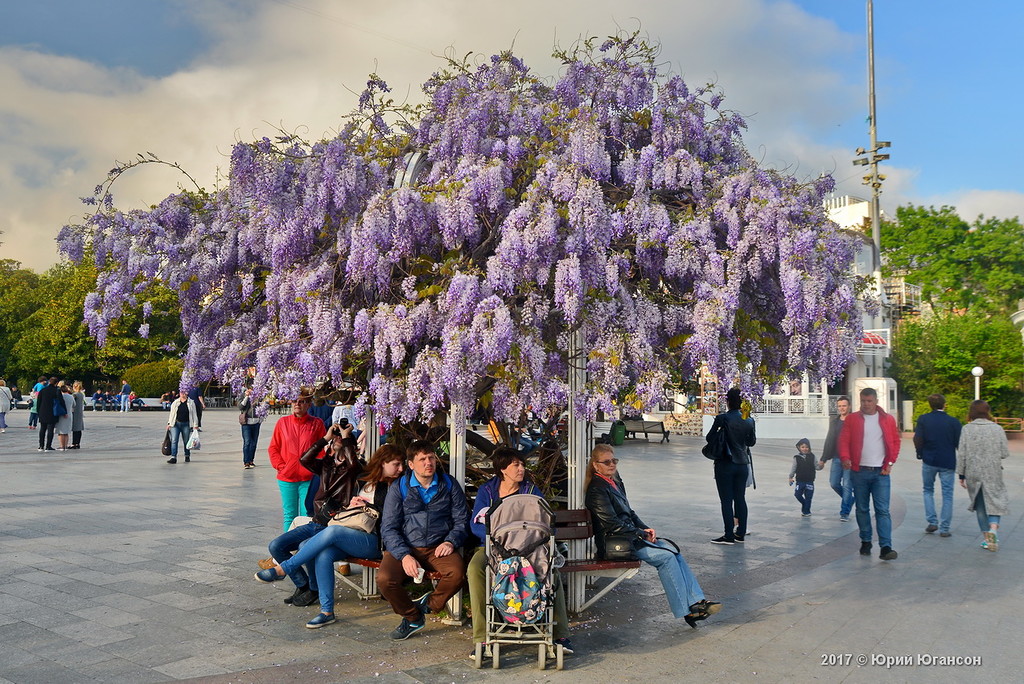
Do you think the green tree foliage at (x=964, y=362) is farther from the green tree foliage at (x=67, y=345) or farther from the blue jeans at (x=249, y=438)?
the green tree foliage at (x=67, y=345)

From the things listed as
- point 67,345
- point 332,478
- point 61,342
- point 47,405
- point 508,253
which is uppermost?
point 61,342

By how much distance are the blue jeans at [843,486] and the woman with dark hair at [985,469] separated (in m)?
2.13

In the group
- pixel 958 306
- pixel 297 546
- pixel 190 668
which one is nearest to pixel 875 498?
pixel 297 546

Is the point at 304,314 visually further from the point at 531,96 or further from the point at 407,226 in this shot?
the point at 531,96

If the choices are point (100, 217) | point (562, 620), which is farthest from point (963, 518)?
point (100, 217)

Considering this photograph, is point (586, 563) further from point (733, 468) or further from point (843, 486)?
point (843, 486)

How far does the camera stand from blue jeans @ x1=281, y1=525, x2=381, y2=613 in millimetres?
6484

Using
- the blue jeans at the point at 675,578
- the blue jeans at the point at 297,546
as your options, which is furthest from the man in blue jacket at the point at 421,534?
the blue jeans at the point at 675,578

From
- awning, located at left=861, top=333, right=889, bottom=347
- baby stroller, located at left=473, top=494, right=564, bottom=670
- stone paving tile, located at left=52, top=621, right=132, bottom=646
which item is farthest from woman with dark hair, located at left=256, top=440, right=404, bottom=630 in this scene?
awning, located at left=861, top=333, right=889, bottom=347

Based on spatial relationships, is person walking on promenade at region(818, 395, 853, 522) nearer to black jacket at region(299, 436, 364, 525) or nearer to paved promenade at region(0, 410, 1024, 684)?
paved promenade at region(0, 410, 1024, 684)

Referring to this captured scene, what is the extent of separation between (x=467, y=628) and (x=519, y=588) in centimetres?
114

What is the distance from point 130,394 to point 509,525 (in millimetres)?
50430

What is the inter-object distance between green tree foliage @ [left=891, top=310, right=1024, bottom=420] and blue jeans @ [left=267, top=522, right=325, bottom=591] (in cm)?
3436

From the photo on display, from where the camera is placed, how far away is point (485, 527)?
6.09 metres
